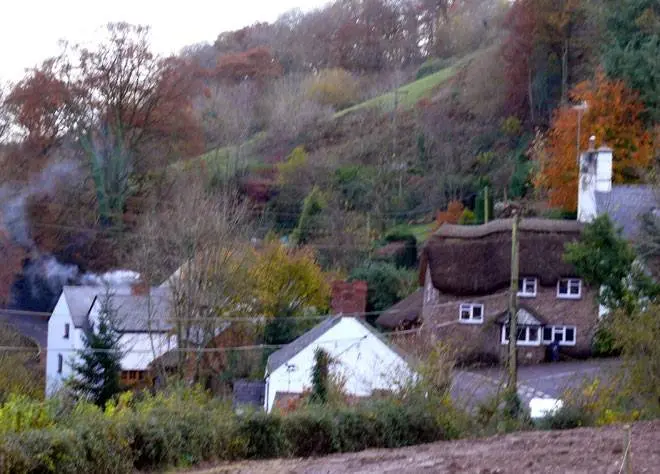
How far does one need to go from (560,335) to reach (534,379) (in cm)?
621

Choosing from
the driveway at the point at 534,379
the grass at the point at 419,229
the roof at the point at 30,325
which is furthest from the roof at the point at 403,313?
the roof at the point at 30,325

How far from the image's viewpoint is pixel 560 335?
4119cm

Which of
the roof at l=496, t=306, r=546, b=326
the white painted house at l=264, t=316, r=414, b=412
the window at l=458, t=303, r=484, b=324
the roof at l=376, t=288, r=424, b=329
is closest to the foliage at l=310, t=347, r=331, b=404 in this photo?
the white painted house at l=264, t=316, r=414, b=412

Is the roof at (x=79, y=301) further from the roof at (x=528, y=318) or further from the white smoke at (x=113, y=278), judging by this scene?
the roof at (x=528, y=318)

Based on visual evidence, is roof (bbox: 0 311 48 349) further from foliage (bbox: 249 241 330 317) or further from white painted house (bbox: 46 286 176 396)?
foliage (bbox: 249 241 330 317)

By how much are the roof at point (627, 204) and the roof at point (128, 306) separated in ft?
50.5

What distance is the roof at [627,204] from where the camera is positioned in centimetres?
3959

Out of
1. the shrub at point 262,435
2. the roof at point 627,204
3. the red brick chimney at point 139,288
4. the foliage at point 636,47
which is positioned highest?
the foliage at point 636,47

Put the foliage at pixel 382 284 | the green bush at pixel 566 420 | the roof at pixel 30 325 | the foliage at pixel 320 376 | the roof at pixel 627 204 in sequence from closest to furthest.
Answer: the green bush at pixel 566 420 < the foliage at pixel 320 376 < the roof at pixel 627 204 < the roof at pixel 30 325 < the foliage at pixel 382 284

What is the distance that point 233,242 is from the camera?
40.3m

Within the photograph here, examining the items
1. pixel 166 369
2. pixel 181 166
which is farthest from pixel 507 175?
pixel 166 369

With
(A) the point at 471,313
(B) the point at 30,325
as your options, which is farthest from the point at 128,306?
(A) the point at 471,313

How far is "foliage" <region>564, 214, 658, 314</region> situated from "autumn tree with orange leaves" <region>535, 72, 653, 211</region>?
11.3 meters

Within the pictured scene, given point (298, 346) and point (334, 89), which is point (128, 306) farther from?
point (334, 89)
